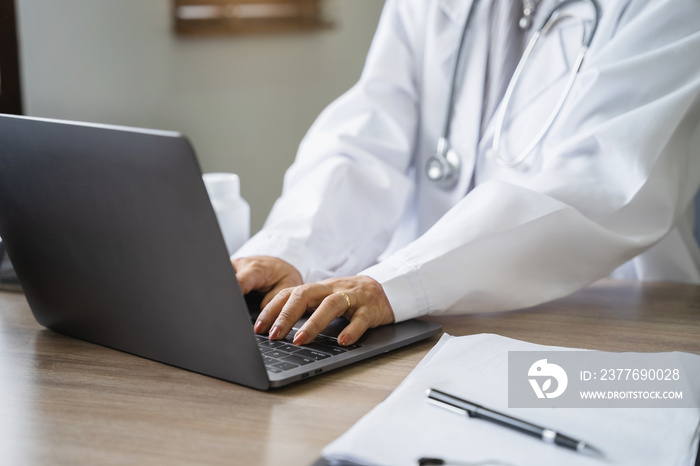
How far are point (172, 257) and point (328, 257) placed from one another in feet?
1.66

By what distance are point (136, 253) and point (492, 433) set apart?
32 centimetres

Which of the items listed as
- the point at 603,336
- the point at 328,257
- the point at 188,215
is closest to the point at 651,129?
the point at 603,336

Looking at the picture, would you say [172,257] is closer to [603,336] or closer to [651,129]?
[603,336]

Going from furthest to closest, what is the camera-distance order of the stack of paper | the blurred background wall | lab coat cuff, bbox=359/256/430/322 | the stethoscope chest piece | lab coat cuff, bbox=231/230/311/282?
the blurred background wall → the stethoscope chest piece → lab coat cuff, bbox=231/230/311/282 → lab coat cuff, bbox=359/256/430/322 → the stack of paper

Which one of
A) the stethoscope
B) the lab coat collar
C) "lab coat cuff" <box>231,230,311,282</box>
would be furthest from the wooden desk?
the lab coat collar

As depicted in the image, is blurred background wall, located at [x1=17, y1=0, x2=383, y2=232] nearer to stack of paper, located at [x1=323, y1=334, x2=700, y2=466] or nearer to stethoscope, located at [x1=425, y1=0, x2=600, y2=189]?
stethoscope, located at [x1=425, y1=0, x2=600, y2=189]

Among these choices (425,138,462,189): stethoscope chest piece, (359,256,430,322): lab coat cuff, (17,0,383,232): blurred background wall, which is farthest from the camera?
(17,0,383,232): blurred background wall

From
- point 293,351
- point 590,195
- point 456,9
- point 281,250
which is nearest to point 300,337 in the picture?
point 293,351

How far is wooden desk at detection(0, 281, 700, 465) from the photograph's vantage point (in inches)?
18.1

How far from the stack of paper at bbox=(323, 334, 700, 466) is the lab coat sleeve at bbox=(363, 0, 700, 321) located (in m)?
0.23

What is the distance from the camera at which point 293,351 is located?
24.7 inches

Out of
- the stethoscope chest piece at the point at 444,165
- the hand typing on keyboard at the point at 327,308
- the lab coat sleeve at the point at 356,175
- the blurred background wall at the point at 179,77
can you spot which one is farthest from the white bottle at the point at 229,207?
the blurred background wall at the point at 179,77

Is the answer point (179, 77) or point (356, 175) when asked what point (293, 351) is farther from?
point (179, 77)

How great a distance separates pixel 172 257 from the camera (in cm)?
54
